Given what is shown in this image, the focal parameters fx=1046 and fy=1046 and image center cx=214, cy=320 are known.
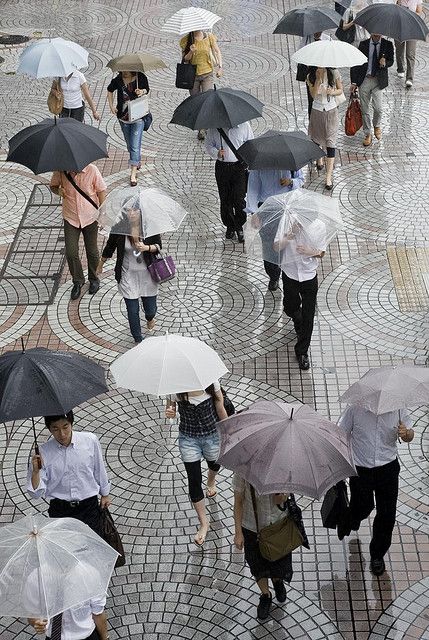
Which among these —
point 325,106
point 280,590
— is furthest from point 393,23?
point 280,590

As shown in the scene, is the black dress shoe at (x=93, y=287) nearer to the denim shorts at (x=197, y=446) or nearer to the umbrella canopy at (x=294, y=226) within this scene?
the umbrella canopy at (x=294, y=226)

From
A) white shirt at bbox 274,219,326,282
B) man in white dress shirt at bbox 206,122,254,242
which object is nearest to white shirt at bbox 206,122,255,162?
man in white dress shirt at bbox 206,122,254,242

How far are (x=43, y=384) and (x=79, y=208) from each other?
428 centimetres

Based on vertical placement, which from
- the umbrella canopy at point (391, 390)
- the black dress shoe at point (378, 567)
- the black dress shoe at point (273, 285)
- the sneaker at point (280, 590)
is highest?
the umbrella canopy at point (391, 390)

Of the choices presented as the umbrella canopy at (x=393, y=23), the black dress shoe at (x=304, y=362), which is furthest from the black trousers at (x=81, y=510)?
the umbrella canopy at (x=393, y=23)

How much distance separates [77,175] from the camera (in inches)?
412

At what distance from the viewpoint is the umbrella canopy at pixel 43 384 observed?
6586 millimetres

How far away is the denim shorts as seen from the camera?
757cm

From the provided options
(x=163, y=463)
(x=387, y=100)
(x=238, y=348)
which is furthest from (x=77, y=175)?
(x=387, y=100)

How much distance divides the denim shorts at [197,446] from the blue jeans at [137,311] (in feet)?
8.30

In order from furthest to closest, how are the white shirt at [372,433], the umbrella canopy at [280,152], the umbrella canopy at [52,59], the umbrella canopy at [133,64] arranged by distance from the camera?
the umbrella canopy at [52,59] < the umbrella canopy at [133,64] < the umbrella canopy at [280,152] < the white shirt at [372,433]

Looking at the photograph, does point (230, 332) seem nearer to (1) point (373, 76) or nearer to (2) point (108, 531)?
(2) point (108, 531)

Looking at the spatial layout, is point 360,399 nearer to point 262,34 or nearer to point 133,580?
point 133,580

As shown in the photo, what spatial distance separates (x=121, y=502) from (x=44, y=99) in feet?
32.1
